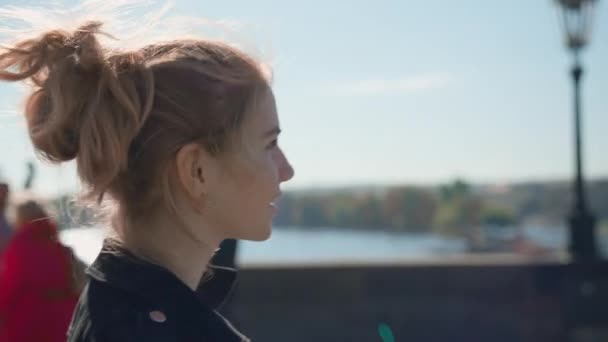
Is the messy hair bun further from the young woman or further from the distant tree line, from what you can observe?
the distant tree line

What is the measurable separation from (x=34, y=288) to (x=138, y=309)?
2.30 meters

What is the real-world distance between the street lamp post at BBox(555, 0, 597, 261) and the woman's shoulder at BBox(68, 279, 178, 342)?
9.38 meters

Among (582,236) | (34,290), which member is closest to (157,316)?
(34,290)

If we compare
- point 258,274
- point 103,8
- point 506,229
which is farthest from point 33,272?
point 506,229

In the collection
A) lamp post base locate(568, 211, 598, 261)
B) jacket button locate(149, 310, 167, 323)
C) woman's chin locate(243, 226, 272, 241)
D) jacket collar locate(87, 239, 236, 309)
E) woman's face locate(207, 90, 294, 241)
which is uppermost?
woman's face locate(207, 90, 294, 241)

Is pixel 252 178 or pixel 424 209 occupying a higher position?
pixel 252 178

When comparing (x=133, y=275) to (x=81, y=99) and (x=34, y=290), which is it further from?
(x=34, y=290)

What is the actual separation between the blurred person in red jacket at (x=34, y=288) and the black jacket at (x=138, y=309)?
1.44m

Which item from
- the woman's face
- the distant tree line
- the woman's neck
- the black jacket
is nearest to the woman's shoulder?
the black jacket

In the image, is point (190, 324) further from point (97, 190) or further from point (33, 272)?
point (33, 272)

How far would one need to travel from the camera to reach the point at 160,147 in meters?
1.42

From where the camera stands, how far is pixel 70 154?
1.49 meters

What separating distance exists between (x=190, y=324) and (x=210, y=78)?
352mm

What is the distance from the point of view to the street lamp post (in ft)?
33.6
